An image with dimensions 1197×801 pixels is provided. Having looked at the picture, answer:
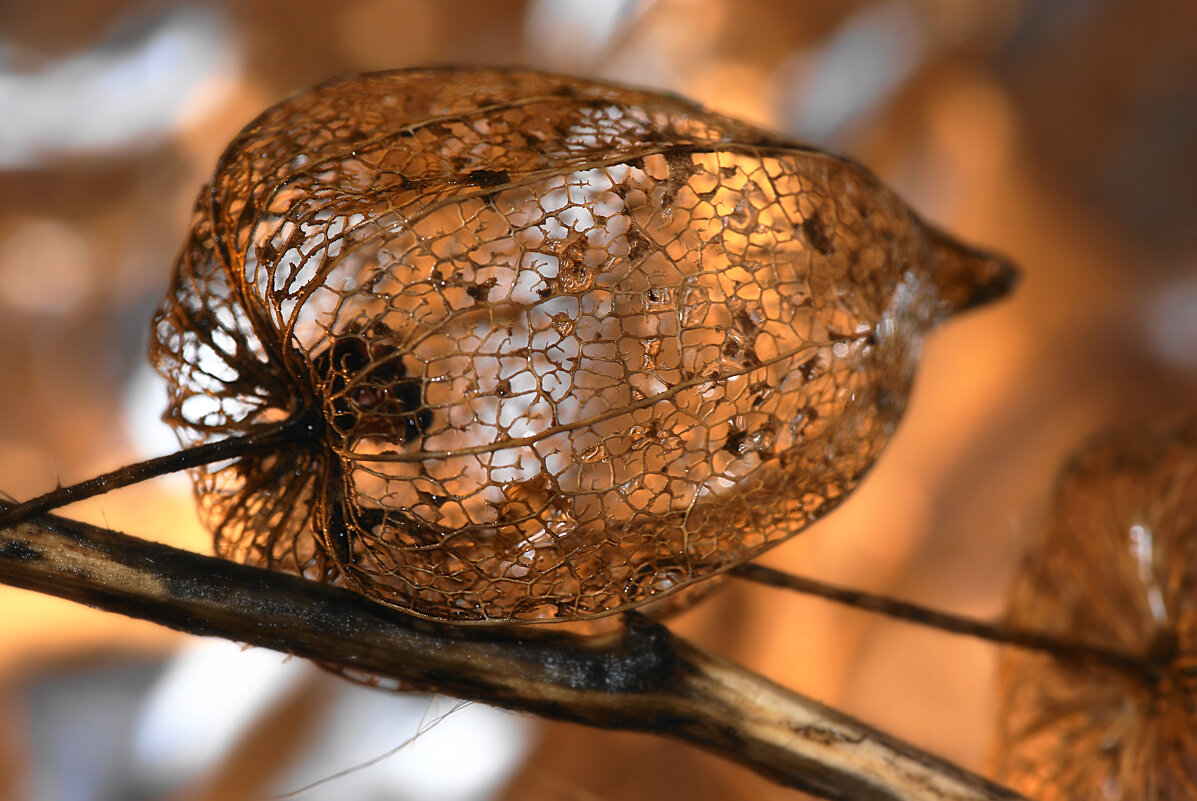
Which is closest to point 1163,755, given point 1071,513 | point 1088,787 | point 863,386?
point 1088,787

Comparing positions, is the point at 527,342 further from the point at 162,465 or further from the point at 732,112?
the point at 732,112

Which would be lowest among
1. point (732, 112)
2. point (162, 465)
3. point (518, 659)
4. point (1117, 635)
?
point (1117, 635)

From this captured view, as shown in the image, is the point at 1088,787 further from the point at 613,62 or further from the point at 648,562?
the point at 613,62

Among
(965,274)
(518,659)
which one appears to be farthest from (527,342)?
(965,274)

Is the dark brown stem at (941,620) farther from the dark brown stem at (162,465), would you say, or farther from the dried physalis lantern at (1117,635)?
the dark brown stem at (162,465)

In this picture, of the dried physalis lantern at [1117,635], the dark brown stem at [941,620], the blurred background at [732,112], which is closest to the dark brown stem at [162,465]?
the dark brown stem at [941,620]

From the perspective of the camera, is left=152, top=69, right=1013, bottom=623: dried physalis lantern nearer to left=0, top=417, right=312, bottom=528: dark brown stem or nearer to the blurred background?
left=0, top=417, right=312, bottom=528: dark brown stem
